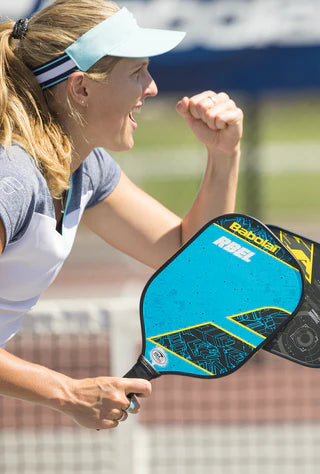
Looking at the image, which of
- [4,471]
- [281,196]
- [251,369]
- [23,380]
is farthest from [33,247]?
[281,196]

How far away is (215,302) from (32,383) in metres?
0.44

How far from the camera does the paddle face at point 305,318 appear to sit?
6.68 ft

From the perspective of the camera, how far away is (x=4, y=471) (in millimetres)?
4141

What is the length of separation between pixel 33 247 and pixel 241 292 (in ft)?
1.49

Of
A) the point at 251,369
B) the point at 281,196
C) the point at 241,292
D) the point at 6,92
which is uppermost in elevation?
the point at 6,92

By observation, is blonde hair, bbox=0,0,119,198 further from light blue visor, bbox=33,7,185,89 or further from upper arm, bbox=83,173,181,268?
upper arm, bbox=83,173,181,268

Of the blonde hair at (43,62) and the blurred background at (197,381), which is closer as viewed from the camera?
the blonde hair at (43,62)

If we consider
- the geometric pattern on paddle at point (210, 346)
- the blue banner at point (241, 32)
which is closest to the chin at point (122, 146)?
the geometric pattern on paddle at point (210, 346)

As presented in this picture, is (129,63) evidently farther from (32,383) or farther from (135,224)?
(32,383)

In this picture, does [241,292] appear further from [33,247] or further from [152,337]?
[33,247]

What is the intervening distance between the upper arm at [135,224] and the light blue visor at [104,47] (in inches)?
18.4

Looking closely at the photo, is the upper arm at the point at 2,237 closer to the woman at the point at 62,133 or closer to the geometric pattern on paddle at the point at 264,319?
the woman at the point at 62,133

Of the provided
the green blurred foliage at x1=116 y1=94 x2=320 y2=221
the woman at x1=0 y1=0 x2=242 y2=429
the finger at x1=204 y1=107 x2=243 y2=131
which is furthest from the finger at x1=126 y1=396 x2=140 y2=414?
the green blurred foliage at x1=116 y1=94 x2=320 y2=221

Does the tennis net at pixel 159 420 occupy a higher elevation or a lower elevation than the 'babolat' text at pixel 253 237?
lower
